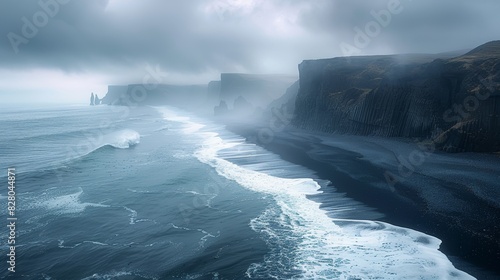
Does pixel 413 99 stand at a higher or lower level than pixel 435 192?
higher

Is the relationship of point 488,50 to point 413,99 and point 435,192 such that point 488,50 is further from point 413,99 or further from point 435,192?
point 435,192

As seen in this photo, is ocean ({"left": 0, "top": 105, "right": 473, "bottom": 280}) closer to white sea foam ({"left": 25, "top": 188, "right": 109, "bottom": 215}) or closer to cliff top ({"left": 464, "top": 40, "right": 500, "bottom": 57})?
white sea foam ({"left": 25, "top": 188, "right": 109, "bottom": 215})

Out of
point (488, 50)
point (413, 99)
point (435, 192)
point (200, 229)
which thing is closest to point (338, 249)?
point (200, 229)

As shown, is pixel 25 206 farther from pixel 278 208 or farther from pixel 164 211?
pixel 278 208

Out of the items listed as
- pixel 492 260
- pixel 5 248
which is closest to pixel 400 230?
pixel 492 260

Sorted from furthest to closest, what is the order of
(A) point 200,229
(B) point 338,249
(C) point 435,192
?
(C) point 435,192
(A) point 200,229
(B) point 338,249

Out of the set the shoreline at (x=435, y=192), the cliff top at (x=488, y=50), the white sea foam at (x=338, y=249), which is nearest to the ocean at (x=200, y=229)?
the white sea foam at (x=338, y=249)

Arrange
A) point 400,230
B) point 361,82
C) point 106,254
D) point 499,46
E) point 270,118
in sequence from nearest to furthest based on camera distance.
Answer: point 106,254, point 400,230, point 499,46, point 361,82, point 270,118

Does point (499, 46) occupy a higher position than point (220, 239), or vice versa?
point (499, 46)
